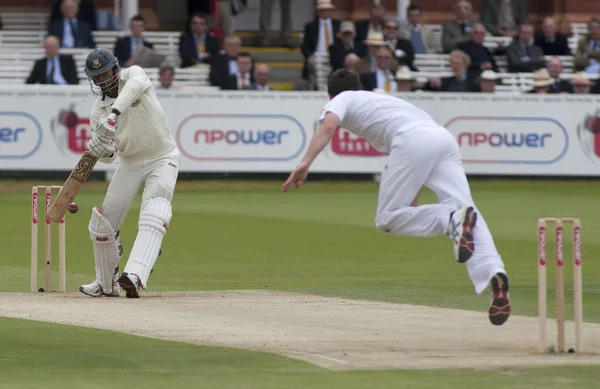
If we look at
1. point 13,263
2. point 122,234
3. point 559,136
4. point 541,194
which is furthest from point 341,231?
point 559,136

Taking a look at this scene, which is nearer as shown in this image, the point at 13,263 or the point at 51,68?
the point at 13,263

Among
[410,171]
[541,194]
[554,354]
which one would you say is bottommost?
[541,194]

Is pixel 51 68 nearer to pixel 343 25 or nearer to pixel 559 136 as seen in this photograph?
pixel 343 25

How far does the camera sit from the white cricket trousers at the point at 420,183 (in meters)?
8.81

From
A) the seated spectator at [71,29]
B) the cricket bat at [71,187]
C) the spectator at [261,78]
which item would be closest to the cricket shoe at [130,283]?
the cricket bat at [71,187]

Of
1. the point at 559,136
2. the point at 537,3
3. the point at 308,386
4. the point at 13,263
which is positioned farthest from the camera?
the point at 537,3

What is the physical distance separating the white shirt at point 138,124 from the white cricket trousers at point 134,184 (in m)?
0.06

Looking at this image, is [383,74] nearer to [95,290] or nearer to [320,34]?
[320,34]

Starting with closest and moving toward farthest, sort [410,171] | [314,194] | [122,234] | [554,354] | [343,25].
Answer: [554,354] → [410,171] → [122,234] → [314,194] → [343,25]

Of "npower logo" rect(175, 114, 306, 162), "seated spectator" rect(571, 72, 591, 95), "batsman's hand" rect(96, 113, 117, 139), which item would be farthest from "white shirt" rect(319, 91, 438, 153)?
"seated spectator" rect(571, 72, 591, 95)

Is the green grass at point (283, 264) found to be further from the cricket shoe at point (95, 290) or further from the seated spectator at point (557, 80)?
the seated spectator at point (557, 80)

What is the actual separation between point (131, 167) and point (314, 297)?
1.66m

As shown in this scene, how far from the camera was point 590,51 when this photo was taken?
85.2 ft

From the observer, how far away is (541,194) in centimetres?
2158
